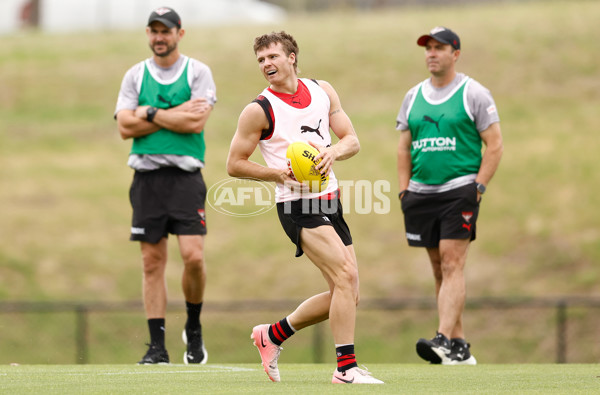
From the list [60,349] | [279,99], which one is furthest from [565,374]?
[60,349]

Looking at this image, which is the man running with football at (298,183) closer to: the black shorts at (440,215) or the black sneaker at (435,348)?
the black sneaker at (435,348)

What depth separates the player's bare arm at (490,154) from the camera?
25.9ft

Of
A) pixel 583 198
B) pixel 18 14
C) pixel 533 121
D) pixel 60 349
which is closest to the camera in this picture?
pixel 60 349

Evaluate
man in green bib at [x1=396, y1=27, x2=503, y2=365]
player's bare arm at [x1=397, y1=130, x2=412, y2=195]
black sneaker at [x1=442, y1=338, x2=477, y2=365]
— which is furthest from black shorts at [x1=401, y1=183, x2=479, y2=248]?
black sneaker at [x1=442, y1=338, x2=477, y2=365]

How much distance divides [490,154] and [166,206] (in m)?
2.64

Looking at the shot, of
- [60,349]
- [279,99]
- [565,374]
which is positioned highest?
[279,99]

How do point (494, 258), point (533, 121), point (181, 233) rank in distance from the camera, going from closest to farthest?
point (181, 233), point (494, 258), point (533, 121)

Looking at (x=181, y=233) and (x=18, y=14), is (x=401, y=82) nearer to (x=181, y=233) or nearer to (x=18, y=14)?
(x=18, y=14)

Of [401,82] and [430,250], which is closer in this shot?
[430,250]

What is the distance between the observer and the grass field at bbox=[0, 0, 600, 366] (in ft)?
54.2

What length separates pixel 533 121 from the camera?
25.0 m

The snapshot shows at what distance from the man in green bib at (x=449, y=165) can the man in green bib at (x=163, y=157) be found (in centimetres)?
178

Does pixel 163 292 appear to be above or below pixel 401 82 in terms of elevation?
below

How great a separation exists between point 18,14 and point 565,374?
39721mm
